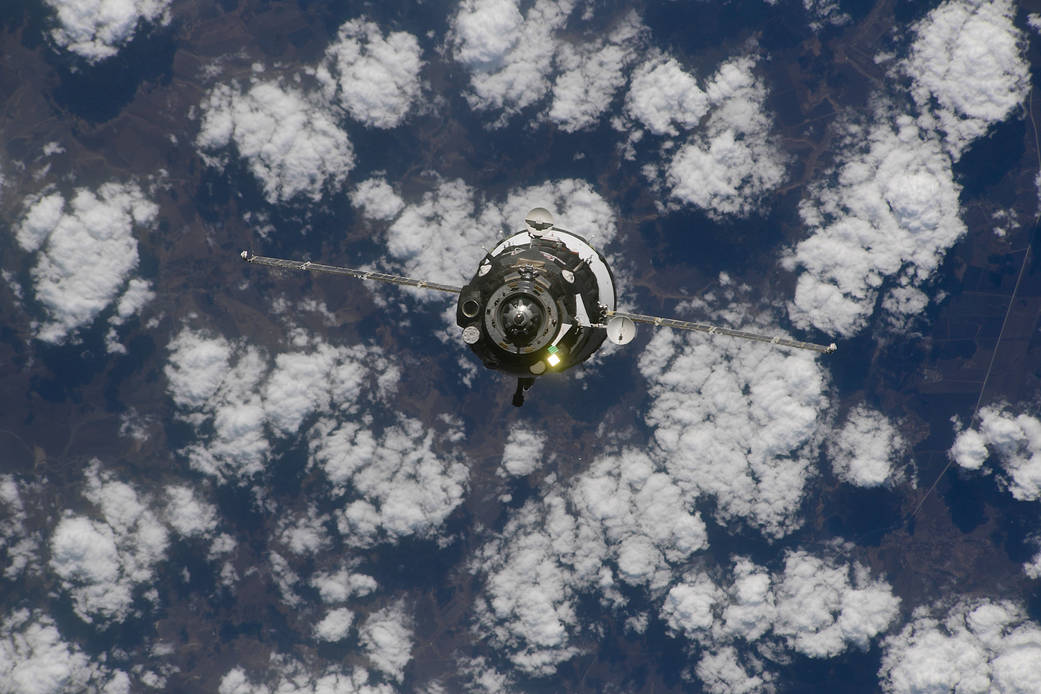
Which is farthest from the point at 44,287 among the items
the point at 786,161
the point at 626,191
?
the point at 786,161

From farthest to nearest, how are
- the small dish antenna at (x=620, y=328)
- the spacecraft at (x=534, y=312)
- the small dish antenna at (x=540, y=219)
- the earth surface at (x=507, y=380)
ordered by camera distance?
the earth surface at (x=507, y=380)
the small dish antenna at (x=540, y=219)
the small dish antenna at (x=620, y=328)
the spacecraft at (x=534, y=312)

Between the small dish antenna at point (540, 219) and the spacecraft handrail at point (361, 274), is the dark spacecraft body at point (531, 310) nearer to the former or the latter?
the small dish antenna at point (540, 219)

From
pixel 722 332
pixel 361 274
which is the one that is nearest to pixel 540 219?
pixel 361 274

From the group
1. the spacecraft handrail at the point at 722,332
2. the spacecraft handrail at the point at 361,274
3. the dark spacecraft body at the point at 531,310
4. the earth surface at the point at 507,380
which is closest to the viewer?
the dark spacecraft body at the point at 531,310

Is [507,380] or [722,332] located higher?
[507,380]

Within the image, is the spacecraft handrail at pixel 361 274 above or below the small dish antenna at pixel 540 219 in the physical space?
below

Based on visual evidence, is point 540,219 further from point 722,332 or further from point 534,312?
point 722,332

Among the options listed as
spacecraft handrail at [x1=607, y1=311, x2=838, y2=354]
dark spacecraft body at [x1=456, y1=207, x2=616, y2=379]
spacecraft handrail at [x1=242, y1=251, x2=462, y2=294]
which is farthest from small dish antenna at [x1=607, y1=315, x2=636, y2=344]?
spacecraft handrail at [x1=242, y1=251, x2=462, y2=294]


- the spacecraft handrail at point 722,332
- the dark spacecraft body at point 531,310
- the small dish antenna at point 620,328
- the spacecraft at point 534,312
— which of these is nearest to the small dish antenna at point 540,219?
the spacecraft at point 534,312

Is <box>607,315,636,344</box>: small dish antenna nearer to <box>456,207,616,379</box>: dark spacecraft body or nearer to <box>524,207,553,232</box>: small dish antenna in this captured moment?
<box>456,207,616,379</box>: dark spacecraft body
